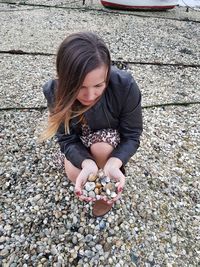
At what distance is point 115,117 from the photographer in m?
1.81

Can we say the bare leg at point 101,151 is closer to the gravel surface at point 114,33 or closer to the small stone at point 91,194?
the small stone at point 91,194

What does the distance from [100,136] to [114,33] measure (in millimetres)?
3927

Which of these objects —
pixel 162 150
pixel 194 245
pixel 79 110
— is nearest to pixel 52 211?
pixel 79 110

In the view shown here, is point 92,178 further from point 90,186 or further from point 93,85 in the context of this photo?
point 93,85

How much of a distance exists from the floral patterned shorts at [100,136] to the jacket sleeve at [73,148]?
4 centimetres

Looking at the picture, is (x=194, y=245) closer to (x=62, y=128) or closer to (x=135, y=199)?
(x=135, y=199)

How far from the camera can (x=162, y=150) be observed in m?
2.70

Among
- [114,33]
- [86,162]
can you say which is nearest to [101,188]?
[86,162]

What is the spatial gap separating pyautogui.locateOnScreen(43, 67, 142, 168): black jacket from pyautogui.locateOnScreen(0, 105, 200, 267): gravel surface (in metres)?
0.42

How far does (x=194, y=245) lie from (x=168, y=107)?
1711 mm

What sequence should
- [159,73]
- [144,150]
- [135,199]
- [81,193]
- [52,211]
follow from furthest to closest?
[159,73] → [144,150] → [135,199] → [52,211] → [81,193]

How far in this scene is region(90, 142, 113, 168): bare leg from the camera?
182cm

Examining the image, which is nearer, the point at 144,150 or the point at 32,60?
the point at 144,150

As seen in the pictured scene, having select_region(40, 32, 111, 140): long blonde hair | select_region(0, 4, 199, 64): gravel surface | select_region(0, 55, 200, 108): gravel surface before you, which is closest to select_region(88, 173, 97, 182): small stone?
select_region(40, 32, 111, 140): long blonde hair
